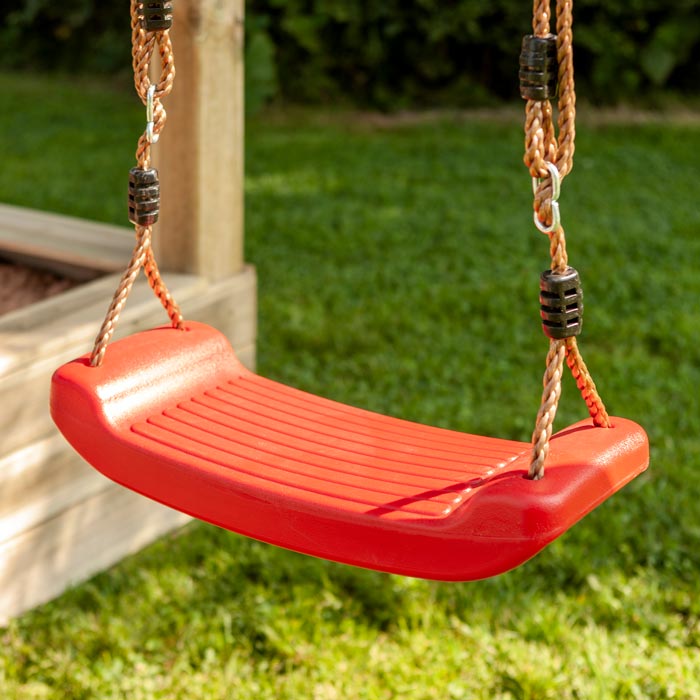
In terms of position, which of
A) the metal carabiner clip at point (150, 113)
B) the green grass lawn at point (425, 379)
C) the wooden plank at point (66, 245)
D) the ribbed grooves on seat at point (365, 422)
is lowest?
the green grass lawn at point (425, 379)

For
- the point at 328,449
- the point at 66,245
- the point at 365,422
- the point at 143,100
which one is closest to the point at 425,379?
the point at 66,245

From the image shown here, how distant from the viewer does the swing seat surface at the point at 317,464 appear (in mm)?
1590

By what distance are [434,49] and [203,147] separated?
18.6 feet

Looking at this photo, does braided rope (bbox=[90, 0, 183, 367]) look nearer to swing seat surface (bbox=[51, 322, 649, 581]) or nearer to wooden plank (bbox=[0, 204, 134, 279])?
swing seat surface (bbox=[51, 322, 649, 581])

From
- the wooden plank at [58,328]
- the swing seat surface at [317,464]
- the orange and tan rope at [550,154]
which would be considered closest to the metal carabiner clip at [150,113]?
the swing seat surface at [317,464]

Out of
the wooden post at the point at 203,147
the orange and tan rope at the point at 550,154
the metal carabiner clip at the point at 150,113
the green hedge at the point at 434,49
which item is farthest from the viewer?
the green hedge at the point at 434,49

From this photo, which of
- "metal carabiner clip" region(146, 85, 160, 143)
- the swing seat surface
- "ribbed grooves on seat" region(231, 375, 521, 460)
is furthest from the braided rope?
"ribbed grooves on seat" region(231, 375, 521, 460)

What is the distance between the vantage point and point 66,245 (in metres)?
3.51

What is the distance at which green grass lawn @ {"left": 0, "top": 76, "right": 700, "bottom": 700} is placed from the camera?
2633mm

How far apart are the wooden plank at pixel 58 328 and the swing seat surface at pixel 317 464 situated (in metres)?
0.67

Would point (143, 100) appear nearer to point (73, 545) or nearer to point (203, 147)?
point (203, 147)

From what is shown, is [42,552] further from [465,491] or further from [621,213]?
[621,213]

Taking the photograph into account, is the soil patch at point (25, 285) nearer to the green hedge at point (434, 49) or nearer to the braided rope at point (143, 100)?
the braided rope at point (143, 100)

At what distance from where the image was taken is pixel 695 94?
8609 mm
